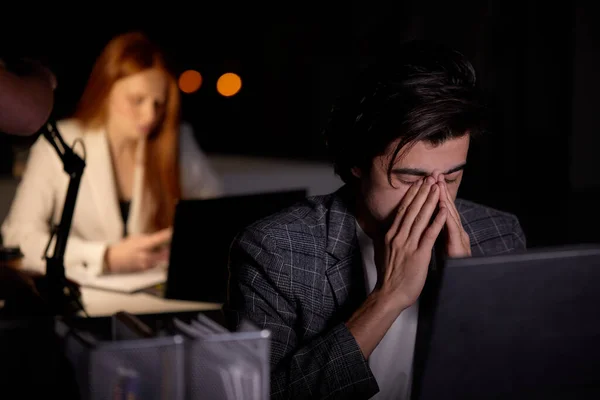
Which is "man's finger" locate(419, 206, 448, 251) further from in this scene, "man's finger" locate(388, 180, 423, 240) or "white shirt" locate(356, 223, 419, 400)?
"white shirt" locate(356, 223, 419, 400)

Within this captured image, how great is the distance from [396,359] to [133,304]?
0.87 metres

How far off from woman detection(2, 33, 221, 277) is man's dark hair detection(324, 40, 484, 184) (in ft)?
3.75

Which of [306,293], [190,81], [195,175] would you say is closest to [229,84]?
[190,81]

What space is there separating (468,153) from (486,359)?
674mm

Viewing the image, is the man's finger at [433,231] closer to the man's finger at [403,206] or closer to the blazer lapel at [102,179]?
the man's finger at [403,206]

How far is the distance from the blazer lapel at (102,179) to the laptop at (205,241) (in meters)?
0.76

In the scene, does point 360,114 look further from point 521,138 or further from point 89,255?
point 521,138

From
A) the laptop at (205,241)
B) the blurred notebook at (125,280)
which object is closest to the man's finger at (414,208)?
the laptop at (205,241)

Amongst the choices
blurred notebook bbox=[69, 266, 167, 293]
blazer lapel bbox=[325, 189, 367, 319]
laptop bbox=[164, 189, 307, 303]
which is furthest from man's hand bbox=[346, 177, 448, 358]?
blurred notebook bbox=[69, 266, 167, 293]

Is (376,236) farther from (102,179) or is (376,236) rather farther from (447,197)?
(102,179)

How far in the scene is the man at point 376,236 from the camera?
1240 millimetres

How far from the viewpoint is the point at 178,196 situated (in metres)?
2.70

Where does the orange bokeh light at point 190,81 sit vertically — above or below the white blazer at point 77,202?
above

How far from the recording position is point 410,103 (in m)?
1.35
